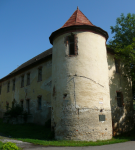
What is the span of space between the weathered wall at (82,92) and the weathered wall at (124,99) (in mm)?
2858

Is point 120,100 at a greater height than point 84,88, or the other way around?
point 84,88

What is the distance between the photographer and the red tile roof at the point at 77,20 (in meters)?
14.2

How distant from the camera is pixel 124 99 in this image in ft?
56.0

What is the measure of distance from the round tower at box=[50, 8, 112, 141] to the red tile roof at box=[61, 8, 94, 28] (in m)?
→ 0.08

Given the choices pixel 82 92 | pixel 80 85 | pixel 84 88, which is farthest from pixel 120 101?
pixel 80 85

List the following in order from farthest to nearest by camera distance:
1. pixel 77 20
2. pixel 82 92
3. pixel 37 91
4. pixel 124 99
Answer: pixel 37 91
pixel 124 99
pixel 77 20
pixel 82 92

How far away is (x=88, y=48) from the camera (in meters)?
13.3

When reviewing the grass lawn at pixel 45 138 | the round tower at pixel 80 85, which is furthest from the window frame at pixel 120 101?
the round tower at pixel 80 85

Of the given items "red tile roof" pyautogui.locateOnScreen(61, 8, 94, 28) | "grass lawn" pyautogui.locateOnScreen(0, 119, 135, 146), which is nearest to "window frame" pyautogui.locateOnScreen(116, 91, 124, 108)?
"grass lawn" pyautogui.locateOnScreen(0, 119, 135, 146)

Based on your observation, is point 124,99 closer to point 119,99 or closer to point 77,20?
point 119,99

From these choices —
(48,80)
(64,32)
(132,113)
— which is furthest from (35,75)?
(132,113)

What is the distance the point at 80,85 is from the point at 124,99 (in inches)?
265

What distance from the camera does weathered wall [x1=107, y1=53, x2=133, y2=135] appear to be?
15.8 meters

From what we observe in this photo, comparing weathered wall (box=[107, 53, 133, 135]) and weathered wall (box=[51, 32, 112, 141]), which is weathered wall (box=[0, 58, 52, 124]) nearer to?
weathered wall (box=[51, 32, 112, 141])
